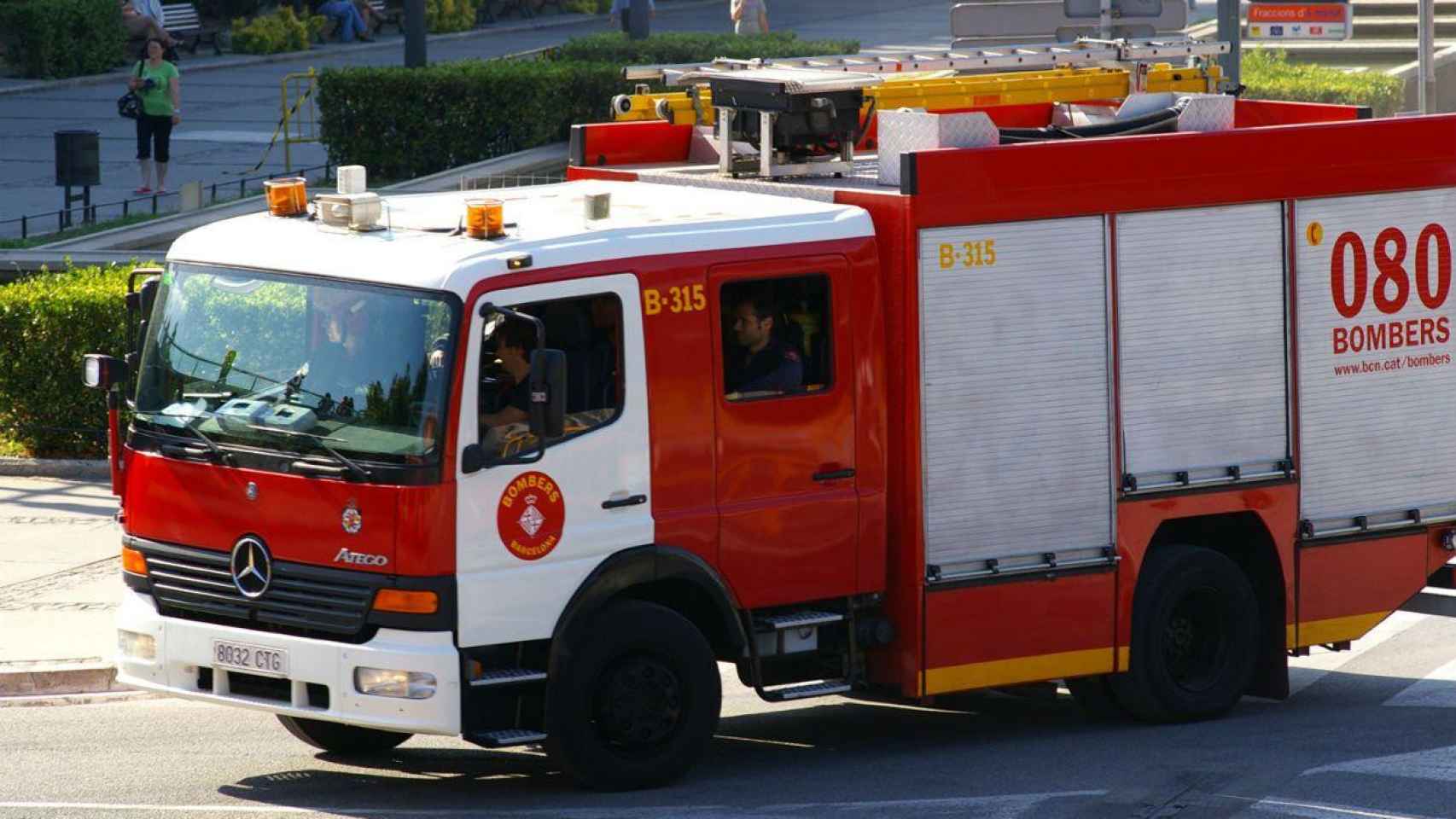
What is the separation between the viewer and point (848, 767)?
1034cm

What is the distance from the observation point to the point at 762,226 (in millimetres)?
9930

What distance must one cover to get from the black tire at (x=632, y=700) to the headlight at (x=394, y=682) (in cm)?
57

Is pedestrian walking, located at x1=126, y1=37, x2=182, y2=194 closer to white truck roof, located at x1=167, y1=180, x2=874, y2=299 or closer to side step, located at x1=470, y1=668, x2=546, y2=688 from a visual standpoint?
white truck roof, located at x1=167, y1=180, x2=874, y2=299

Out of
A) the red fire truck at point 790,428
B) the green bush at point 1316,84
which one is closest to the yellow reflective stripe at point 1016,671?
the red fire truck at point 790,428

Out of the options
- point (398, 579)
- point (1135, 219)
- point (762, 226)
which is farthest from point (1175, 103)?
point (398, 579)

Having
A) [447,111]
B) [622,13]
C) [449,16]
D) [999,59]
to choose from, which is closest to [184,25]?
[449,16]

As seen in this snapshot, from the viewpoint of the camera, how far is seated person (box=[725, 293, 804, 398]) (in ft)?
32.1

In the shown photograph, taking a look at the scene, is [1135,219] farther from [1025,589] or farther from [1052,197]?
[1025,589]

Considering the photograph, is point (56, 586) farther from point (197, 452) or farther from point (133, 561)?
point (197, 452)

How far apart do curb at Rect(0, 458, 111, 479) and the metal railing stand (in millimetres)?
5212

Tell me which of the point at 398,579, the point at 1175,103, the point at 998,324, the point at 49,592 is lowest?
the point at 49,592

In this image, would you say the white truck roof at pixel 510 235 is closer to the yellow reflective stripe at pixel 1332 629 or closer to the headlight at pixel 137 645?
the headlight at pixel 137 645

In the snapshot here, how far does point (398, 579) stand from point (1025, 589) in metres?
3.16

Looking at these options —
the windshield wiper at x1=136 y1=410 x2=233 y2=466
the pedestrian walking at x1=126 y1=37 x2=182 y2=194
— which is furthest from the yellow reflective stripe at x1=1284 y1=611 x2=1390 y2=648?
the pedestrian walking at x1=126 y1=37 x2=182 y2=194
